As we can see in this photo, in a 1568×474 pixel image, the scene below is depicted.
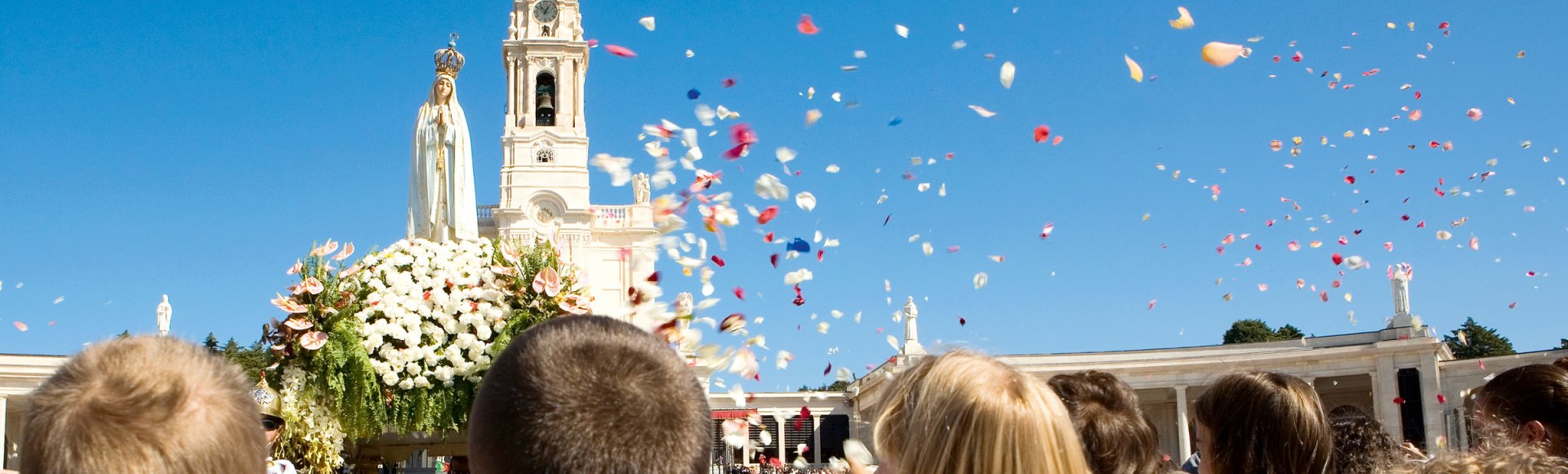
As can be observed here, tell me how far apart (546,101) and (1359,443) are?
189ft

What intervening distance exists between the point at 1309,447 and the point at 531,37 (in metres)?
59.7

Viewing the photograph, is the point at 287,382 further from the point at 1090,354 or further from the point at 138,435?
the point at 1090,354

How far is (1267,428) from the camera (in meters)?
4.65

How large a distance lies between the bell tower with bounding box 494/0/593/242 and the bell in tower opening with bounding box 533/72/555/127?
0.13 ft

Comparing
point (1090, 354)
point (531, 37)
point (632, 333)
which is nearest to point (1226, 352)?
point (1090, 354)

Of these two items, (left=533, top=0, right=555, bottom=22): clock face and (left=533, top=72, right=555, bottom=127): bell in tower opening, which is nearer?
(left=533, top=72, right=555, bottom=127): bell in tower opening

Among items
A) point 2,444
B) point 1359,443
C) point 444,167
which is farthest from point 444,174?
point 2,444

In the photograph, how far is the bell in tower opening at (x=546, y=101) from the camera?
200ft

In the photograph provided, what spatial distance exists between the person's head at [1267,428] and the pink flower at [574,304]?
453 centimetres

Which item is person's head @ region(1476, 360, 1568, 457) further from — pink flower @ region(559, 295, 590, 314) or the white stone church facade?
the white stone church facade

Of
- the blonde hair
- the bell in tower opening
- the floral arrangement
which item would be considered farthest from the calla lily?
the bell in tower opening

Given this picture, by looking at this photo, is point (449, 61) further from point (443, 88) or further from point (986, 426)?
point (986, 426)

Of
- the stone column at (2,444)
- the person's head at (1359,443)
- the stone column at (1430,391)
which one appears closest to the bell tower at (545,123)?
the stone column at (2,444)

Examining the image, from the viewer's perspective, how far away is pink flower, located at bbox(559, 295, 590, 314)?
26.8ft
